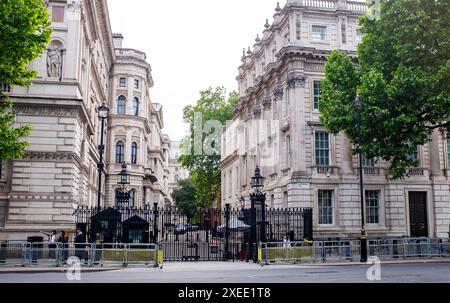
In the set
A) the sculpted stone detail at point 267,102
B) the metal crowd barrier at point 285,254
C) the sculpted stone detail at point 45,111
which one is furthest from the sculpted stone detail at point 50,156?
the sculpted stone detail at point 267,102

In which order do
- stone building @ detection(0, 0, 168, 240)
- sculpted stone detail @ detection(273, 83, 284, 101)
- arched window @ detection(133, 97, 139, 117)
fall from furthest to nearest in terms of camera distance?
arched window @ detection(133, 97, 139, 117)
sculpted stone detail @ detection(273, 83, 284, 101)
stone building @ detection(0, 0, 168, 240)

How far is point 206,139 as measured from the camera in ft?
238

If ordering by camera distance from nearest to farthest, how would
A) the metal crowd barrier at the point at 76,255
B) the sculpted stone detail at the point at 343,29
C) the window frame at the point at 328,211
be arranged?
the metal crowd barrier at the point at 76,255 → the window frame at the point at 328,211 → the sculpted stone detail at the point at 343,29

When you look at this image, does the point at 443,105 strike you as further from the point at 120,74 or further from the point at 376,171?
the point at 120,74

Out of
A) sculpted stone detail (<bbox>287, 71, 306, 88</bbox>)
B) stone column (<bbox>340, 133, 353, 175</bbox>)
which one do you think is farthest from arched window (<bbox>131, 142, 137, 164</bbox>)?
stone column (<bbox>340, 133, 353, 175</bbox>)

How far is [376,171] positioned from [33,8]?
86.5ft

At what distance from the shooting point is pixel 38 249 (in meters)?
22.1

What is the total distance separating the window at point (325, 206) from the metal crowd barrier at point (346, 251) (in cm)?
885

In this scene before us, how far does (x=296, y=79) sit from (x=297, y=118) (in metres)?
3.08

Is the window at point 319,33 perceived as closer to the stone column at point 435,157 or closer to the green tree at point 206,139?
the stone column at point 435,157

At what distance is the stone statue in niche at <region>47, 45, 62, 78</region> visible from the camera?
31641 millimetres

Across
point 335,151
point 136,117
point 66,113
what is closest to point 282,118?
point 335,151

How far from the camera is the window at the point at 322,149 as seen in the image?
1476 inches

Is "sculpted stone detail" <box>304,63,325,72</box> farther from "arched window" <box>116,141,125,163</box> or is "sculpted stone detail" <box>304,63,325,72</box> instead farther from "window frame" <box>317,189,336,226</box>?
"arched window" <box>116,141,125,163</box>
